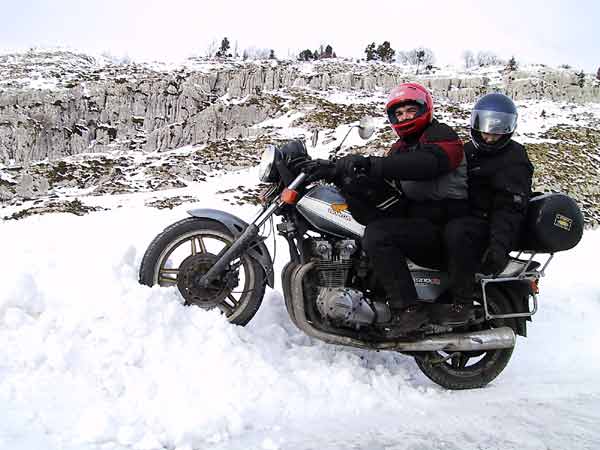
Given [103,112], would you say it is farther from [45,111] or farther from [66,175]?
[66,175]

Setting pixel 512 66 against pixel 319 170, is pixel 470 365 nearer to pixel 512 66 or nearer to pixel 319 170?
pixel 319 170

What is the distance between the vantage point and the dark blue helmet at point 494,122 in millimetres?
3768

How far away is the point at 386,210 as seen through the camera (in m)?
3.80

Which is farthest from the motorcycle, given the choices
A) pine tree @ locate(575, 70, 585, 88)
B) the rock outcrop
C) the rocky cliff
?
pine tree @ locate(575, 70, 585, 88)

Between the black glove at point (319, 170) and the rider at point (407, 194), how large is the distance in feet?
0.03

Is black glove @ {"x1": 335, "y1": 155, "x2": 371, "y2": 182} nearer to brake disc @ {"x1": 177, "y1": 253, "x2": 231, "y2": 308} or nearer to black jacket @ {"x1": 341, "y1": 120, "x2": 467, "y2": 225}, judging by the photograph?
black jacket @ {"x1": 341, "y1": 120, "x2": 467, "y2": 225}

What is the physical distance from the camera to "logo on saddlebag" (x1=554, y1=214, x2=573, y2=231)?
361 centimetres

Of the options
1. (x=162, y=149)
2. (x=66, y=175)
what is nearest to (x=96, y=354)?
(x=66, y=175)

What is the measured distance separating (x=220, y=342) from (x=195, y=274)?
2.27 feet

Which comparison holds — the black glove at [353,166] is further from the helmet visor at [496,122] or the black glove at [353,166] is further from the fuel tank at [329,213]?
the helmet visor at [496,122]

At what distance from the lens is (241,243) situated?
368 centimetres

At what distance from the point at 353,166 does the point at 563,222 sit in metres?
1.60

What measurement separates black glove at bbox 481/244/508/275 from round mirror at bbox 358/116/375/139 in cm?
120

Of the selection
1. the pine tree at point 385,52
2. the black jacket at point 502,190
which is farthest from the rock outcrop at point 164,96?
the black jacket at point 502,190
